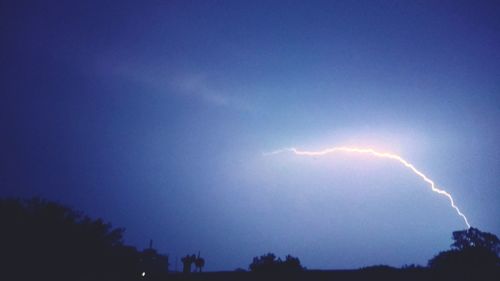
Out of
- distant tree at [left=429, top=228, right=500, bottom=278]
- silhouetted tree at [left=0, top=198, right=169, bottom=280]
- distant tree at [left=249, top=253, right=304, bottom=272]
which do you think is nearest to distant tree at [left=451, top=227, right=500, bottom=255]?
distant tree at [left=429, top=228, right=500, bottom=278]

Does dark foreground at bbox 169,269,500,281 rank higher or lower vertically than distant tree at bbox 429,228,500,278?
lower

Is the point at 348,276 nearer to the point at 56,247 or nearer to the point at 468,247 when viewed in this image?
the point at 56,247

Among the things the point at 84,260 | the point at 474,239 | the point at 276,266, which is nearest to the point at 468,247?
the point at 474,239

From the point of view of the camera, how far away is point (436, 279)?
600 inches

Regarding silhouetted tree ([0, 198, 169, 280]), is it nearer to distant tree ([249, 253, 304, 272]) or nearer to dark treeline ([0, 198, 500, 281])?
dark treeline ([0, 198, 500, 281])

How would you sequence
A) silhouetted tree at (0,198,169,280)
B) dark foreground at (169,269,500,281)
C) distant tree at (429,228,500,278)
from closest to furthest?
dark foreground at (169,269,500,281)
silhouetted tree at (0,198,169,280)
distant tree at (429,228,500,278)

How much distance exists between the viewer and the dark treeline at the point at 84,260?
1631cm

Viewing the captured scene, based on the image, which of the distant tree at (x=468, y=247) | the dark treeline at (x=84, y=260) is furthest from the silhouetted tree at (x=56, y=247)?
the distant tree at (x=468, y=247)

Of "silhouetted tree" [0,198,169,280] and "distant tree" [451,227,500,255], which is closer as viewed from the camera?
"silhouetted tree" [0,198,169,280]

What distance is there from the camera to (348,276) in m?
17.2

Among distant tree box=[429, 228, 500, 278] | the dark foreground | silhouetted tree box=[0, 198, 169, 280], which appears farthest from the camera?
distant tree box=[429, 228, 500, 278]

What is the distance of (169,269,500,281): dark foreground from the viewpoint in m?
15.0

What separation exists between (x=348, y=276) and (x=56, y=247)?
1471 cm

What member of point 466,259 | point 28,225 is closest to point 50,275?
point 28,225
